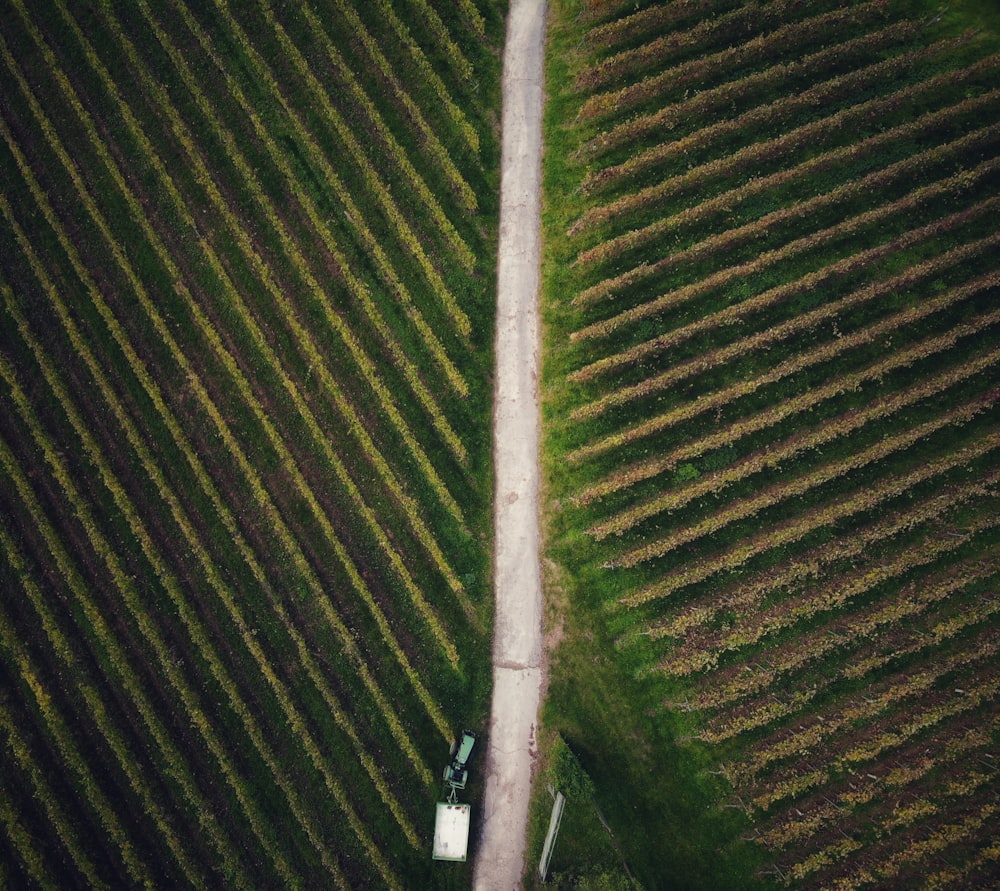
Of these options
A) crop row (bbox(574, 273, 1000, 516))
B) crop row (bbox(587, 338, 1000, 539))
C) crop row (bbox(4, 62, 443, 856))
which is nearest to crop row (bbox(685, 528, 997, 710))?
crop row (bbox(587, 338, 1000, 539))

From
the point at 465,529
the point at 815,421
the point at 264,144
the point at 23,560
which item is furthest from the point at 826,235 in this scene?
the point at 23,560

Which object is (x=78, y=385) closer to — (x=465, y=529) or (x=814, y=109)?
(x=465, y=529)

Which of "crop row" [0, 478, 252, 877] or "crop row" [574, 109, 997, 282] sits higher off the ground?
"crop row" [574, 109, 997, 282]

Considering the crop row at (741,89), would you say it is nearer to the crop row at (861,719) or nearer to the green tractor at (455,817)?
the crop row at (861,719)

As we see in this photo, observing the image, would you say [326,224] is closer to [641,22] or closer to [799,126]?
[641,22]

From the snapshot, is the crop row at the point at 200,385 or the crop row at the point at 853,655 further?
the crop row at the point at 200,385

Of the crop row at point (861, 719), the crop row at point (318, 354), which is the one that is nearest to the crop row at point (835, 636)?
the crop row at point (861, 719)

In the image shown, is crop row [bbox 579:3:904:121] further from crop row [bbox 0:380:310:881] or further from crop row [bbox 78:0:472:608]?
crop row [bbox 0:380:310:881]
